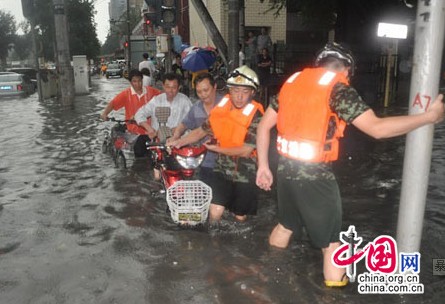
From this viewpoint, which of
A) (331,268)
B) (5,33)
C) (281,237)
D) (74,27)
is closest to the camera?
(331,268)

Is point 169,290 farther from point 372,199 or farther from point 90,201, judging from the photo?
point 372,199

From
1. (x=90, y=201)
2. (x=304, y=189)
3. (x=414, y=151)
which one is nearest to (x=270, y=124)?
(x=304, y=189)

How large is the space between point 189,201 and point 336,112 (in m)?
2.24

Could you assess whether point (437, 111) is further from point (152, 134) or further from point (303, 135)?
point (152, 134)

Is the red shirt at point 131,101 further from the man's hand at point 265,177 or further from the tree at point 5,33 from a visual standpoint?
the tree at point 5,33

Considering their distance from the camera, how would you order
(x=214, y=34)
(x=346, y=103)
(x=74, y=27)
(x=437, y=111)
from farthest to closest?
(x=74, y=27) < (x=214, y=34) < (x=346, y=103) < (x=437, y=111)

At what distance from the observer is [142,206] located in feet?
20.8

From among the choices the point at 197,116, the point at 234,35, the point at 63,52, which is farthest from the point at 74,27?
the point at 197,116

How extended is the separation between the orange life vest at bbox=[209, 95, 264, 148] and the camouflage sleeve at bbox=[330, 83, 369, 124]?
164 centimetres

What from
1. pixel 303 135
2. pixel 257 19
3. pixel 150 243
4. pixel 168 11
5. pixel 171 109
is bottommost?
pixel 150 243

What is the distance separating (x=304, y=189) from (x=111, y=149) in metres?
6.11

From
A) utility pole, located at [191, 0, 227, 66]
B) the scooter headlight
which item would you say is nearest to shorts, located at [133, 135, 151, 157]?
the scooter headlight

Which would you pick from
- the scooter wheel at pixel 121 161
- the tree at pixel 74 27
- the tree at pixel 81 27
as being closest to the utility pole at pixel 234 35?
the scooter wheel at pixel 121 161

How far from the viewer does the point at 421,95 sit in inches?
130
